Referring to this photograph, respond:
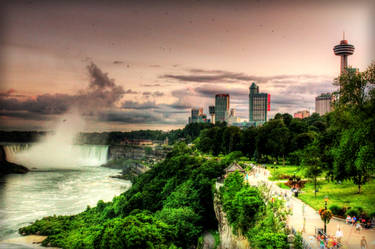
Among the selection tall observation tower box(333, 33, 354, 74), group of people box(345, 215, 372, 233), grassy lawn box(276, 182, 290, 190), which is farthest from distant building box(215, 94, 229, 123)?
group of people box(345, 215, 372, 233)

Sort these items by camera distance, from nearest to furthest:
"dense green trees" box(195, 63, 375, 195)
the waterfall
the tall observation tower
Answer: "dense green trees" box(195, 63, 375, 195), the waterfall, the tall observation tower

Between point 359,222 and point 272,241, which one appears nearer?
point 272,241

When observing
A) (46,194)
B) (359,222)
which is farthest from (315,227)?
(46,194)

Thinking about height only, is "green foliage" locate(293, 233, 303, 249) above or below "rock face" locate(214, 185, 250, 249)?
above

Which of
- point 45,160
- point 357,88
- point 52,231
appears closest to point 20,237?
point 52,231

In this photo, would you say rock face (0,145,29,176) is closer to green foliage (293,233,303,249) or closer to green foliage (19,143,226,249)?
green foliage (19,143,226,249)

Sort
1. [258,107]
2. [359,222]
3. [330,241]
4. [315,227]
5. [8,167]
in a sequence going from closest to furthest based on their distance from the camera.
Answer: [330,241]
[315,227]
[359,222]
[8,167]
[258,107]

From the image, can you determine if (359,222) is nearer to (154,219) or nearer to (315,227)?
(315,227)

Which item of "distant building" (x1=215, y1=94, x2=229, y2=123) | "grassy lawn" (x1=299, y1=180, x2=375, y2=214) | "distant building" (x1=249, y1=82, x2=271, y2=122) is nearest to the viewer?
"grassy lawn" (x1=299, y1=180, x2=375, y2=214)
